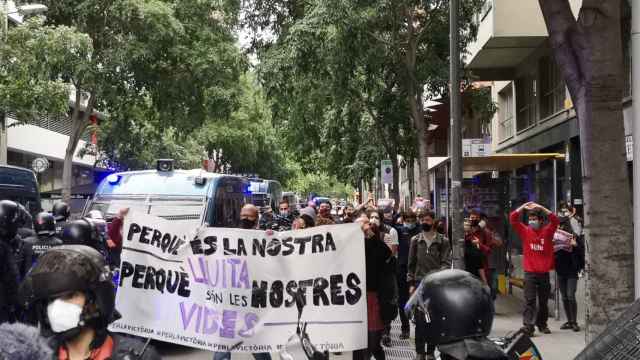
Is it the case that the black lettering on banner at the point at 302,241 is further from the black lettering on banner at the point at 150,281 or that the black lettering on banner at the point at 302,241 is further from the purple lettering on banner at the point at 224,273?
the black lettering on banner at the point at 150,281

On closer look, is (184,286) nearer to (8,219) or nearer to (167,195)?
(8,219)

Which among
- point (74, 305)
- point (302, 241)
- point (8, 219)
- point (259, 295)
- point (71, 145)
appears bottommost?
point (259, 295)

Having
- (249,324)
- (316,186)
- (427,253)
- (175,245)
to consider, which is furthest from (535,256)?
(316,186)

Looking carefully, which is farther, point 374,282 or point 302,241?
point 374,282

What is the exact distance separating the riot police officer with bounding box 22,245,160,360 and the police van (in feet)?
28.6

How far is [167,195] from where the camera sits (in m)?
12.0

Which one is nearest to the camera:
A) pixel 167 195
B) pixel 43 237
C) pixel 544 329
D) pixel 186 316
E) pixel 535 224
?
pixel 186 316

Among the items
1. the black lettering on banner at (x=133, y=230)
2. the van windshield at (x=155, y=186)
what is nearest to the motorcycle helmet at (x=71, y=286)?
the black lettering on banner at (x=133, y=230)

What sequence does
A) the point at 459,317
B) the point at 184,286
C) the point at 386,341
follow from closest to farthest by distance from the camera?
the point at 459,317
the point at 184,286
the point at 386,341

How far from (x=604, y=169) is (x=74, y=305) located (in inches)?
181

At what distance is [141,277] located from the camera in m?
6.56

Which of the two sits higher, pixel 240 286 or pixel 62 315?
pixel 62 315

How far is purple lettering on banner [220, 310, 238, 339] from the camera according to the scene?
6.44 m

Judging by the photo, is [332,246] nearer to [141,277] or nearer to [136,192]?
[141,277]
